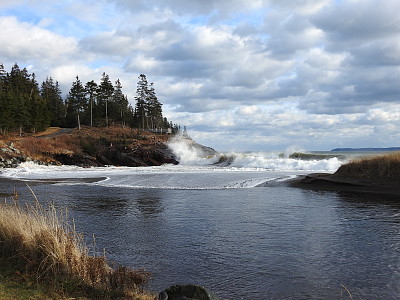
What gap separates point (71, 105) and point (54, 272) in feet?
289

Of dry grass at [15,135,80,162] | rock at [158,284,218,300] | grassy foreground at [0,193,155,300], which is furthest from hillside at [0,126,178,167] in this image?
rock at [158,284,218,300]

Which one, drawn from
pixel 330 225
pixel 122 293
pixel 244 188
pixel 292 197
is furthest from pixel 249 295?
pixel 244 188

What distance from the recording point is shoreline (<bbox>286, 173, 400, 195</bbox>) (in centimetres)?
2008

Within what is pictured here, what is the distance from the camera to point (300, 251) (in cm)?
938

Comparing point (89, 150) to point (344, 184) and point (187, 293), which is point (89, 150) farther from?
point (187, 293)

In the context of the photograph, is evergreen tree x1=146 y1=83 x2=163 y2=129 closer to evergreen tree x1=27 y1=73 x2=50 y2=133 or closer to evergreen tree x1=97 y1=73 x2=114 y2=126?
evergreen tree x1=97 y1=73 x2=114 y2=126

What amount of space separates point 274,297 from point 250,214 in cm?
777

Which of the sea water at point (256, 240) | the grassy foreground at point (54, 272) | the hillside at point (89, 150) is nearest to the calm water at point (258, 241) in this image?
the sea water at point (256, 240)

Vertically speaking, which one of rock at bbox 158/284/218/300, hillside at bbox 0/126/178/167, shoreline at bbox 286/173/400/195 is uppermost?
hillside at bbox 0/126/178/167

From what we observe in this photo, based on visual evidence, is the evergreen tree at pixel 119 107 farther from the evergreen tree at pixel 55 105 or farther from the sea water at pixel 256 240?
the sea water at pixel 256 240

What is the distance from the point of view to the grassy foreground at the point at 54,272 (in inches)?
238

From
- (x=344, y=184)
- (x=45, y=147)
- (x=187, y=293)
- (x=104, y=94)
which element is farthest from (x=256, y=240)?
(x=104, y=94)

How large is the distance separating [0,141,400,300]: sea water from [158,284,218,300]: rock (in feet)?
4.32

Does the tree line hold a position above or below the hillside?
above
